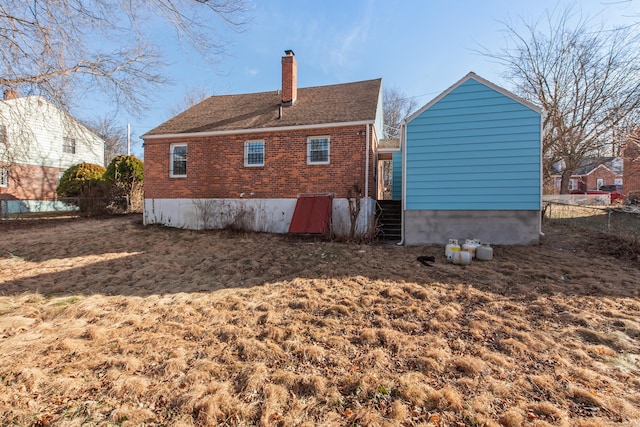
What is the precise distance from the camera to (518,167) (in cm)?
855

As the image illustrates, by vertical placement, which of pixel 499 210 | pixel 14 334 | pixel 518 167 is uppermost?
pixel 518 167

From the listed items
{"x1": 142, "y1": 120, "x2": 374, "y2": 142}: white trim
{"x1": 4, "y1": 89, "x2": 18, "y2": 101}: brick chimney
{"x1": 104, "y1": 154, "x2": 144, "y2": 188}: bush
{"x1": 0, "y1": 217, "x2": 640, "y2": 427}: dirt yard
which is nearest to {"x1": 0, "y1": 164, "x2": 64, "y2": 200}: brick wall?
{"x1": 104, "y1": 154, "x2": 144, "y2": 188}: bush

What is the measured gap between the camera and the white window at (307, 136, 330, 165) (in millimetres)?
11188

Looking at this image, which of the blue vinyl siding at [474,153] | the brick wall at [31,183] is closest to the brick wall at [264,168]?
the blue vinyl siding at [474,153]

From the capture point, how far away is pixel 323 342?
3.75m

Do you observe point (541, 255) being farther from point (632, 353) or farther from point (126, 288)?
point (126, 288)

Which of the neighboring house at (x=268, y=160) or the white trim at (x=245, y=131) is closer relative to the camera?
the white trim at (x=245, y=131)

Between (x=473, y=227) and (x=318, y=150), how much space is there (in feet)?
19.9

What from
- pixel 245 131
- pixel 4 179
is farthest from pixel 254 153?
pixel 4 179

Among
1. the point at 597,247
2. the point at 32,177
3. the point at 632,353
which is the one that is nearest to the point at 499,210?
the point at 597,247

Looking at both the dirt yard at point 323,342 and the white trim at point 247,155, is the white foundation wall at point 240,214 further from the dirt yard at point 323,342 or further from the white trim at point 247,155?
the dirt yard at point 323,342

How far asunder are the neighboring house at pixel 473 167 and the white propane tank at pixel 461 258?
2.00 m

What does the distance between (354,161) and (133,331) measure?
8494mm

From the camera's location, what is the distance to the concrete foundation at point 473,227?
28.0 ft
